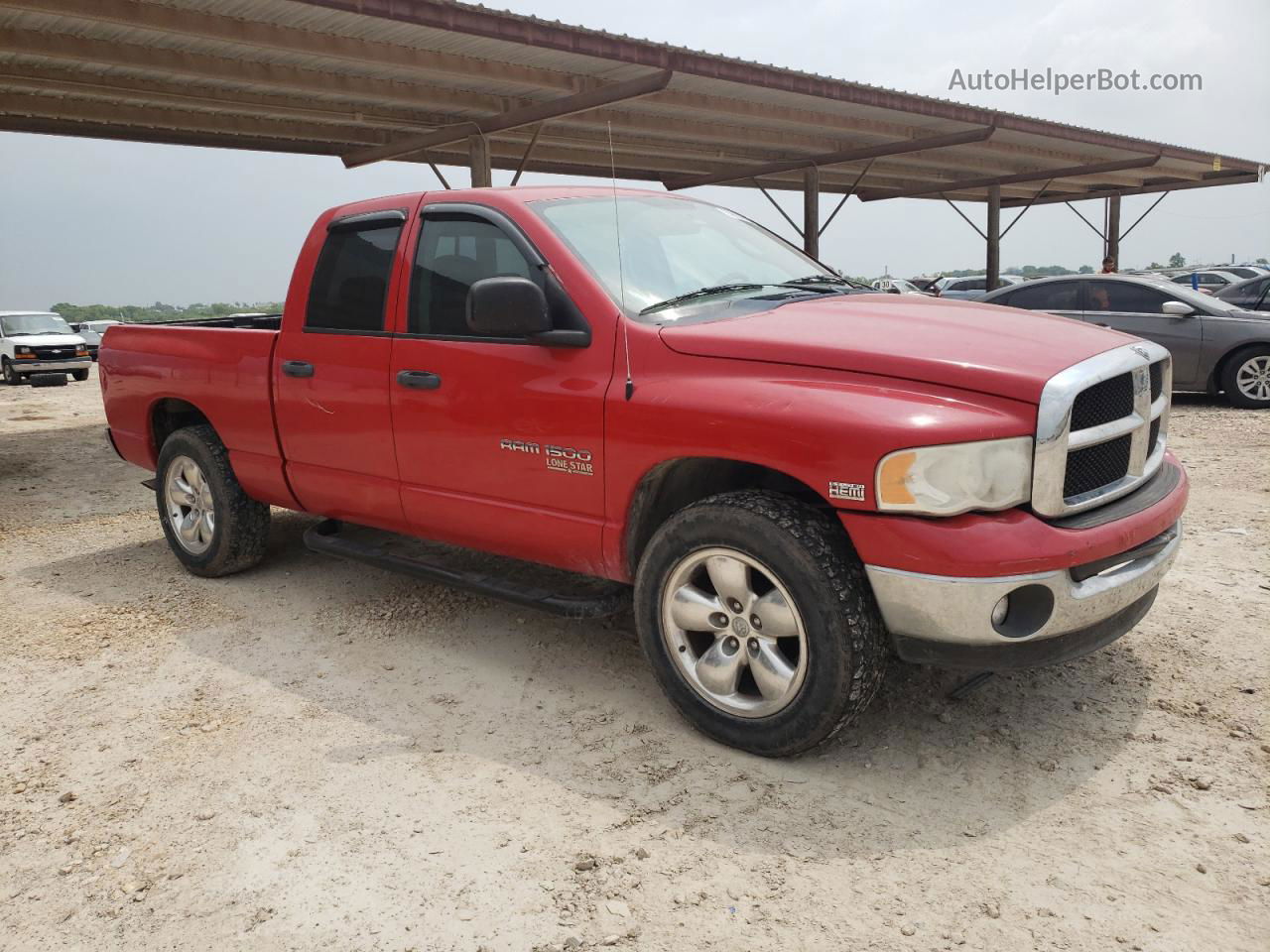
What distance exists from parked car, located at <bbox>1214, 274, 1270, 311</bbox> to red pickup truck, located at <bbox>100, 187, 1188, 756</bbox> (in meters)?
12.5

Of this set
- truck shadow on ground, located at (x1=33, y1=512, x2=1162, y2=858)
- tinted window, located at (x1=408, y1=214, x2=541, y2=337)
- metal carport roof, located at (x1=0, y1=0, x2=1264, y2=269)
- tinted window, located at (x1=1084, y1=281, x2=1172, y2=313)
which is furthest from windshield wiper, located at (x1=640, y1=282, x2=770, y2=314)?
tinted window, located at (x1=1084, y1=281, x2=1172, y2=313)

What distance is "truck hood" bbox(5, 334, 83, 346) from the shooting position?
22.6 metres

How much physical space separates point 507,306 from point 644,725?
1.60 meters

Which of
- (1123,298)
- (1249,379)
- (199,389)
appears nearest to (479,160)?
(1123,298)

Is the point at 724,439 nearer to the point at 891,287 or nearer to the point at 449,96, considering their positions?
the point at 449,96

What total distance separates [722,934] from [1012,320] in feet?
7.57

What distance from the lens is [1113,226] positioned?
89.0 feet

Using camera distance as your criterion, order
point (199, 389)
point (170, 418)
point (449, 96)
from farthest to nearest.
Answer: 1. point (449, 96)
2. point (170, 418)
3. point (199, 389)

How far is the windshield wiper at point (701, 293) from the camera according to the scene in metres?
3.61

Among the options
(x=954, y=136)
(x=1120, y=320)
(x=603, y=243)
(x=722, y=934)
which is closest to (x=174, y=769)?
(x=722, y=934)

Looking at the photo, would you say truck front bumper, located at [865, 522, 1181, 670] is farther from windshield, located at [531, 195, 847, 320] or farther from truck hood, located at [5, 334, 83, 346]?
truck hood, located at [5, 334, 83, 346]

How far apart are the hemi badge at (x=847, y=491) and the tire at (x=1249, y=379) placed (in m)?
9.29

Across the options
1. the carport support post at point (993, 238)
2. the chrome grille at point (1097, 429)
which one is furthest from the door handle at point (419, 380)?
the carport support post at point (993, 238)

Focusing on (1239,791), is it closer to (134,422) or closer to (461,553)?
(461,553)
